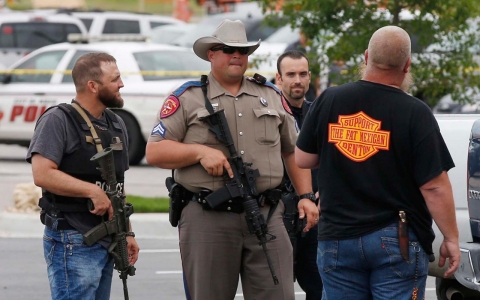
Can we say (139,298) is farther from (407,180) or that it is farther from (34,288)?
(407,180)

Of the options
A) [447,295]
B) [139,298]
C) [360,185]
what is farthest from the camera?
[139,298]

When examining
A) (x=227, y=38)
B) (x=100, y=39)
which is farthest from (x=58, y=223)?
(x=100, y=39)

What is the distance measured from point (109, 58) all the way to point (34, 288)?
11.7 ft

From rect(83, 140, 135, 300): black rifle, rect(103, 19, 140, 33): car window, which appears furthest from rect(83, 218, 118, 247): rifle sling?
rect(103, 19, 140, 33): car window

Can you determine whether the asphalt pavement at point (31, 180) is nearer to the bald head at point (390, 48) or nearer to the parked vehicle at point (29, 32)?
the parked vehicle at point (29, 32)

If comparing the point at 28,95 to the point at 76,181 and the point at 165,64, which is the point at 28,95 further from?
the point at 76,181

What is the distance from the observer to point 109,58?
5516 millimetres

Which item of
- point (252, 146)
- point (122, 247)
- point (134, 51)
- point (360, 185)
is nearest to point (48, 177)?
point (122, 247)

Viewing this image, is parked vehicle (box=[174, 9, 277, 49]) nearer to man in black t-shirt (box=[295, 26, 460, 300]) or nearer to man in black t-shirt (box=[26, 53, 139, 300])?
man in black t-shirt (box=[26, 53, 139, 300])

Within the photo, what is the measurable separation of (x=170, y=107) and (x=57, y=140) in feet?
2.07

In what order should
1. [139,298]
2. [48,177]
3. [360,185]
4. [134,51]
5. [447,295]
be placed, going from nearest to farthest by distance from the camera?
[360,185]
[48,177]
[447,295]
[139,298]
[134,51]

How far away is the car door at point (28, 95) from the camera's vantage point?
608 inches

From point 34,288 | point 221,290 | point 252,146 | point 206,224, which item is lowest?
point 34,288

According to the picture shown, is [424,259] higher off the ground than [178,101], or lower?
lower
